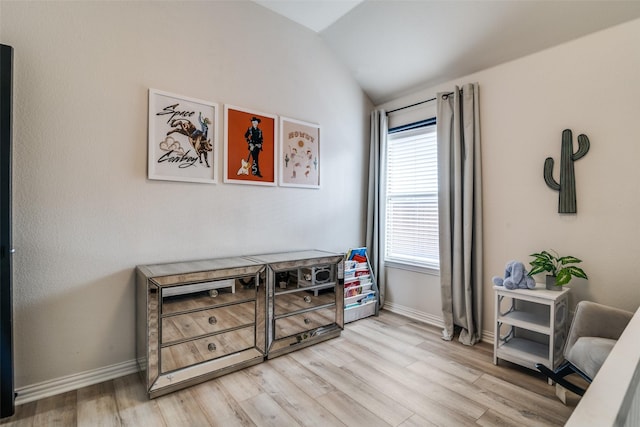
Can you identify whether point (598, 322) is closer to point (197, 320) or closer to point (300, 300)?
point (300, 300)

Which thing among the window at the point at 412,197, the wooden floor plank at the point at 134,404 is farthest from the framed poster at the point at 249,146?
the wooden floor plank at the point at 134,404

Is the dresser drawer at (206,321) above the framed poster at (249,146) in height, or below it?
below

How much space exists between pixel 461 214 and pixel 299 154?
1.62 meters

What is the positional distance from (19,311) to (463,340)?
3.17 metres

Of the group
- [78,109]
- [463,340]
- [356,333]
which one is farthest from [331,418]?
[78,109]

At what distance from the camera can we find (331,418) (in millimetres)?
1658

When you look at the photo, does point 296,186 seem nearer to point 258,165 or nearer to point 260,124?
point 258,165

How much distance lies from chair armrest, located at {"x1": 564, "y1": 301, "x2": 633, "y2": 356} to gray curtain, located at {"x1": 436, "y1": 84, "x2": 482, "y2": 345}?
0.79 m

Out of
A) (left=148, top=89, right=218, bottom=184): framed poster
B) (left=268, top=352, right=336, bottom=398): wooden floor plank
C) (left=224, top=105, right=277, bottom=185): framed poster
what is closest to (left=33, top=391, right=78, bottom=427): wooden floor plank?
(left=268, top=352, right=336, bottom=398): wooden floor plank

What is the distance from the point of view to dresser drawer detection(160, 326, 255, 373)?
73.5 inches

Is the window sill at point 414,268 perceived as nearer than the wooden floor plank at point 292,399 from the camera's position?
No

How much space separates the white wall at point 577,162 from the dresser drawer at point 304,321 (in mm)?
1411

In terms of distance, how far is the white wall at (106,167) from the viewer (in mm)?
1795

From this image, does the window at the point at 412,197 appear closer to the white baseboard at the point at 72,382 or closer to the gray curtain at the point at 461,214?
the gray curtain at the point at 461,214
